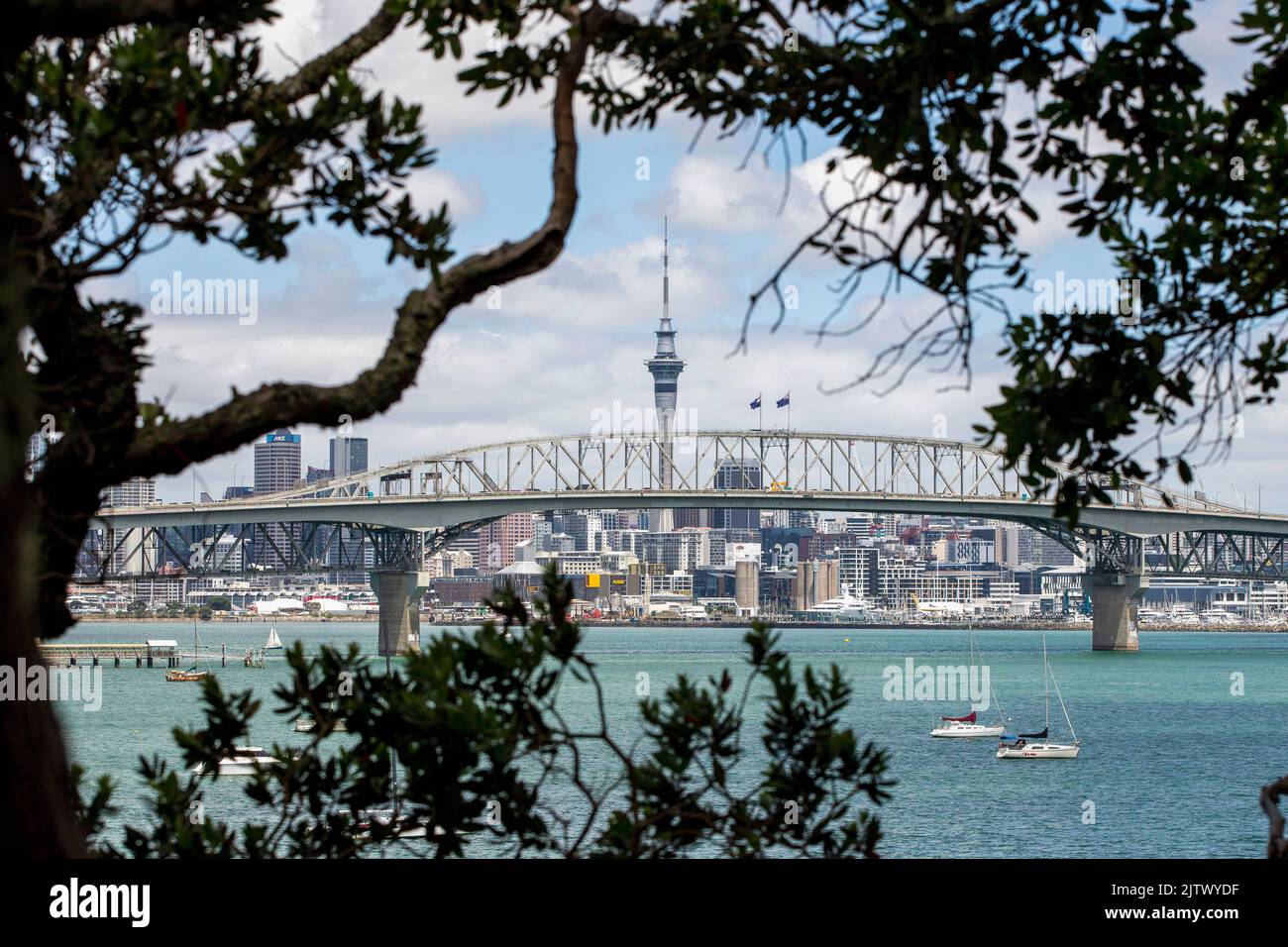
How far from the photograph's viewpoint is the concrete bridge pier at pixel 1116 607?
122m

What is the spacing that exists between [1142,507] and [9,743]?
388 ft

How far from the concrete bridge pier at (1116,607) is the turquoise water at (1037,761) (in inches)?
278

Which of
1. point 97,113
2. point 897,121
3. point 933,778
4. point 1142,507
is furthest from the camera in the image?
point 1142,507

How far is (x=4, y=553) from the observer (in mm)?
4688

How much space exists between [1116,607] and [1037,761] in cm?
7323

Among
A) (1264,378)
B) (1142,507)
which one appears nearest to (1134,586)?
(1142,507)

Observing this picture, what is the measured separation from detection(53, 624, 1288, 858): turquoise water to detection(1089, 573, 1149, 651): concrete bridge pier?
278 inches

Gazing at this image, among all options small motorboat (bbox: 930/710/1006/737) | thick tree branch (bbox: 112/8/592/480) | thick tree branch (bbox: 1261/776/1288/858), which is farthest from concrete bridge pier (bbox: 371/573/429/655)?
thick tree branch (bbox: 1261/776/1288/858)

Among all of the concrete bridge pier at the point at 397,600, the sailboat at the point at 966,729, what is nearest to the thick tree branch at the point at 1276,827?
the sailboat at the point at 966,729

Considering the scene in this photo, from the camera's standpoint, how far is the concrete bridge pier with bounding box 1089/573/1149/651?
12244 centimetres

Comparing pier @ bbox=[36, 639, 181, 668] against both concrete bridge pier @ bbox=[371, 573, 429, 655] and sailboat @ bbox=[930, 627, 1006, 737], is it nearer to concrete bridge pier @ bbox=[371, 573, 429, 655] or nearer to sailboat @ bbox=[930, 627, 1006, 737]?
concrete bridge pier @ bbox=[371, 573, 429, 655]

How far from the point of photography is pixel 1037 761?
58125 mm

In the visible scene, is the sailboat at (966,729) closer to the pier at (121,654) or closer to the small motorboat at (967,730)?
the small motorboat at (967,730)
